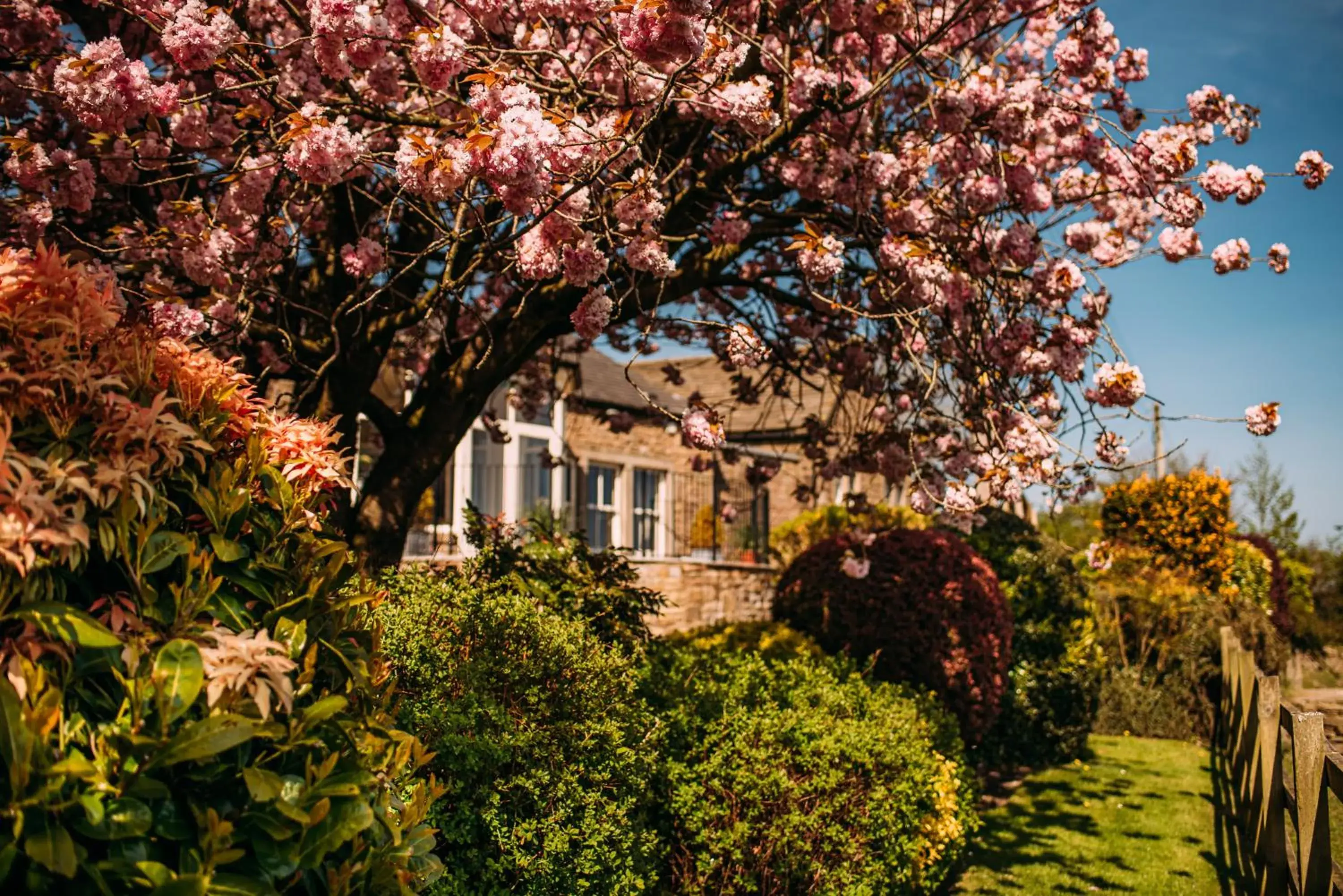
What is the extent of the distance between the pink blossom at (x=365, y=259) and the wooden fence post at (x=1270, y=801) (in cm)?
506

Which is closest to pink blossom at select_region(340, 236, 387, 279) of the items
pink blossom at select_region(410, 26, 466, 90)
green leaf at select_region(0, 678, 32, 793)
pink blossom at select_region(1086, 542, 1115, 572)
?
pink blossom at select_region(410, 26, 466, 90)

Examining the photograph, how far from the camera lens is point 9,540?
1.71 m

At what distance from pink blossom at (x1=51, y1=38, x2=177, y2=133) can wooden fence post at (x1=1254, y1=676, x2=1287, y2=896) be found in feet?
19.3

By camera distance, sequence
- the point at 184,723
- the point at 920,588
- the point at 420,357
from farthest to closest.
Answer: the point at 920,588 < the point at 420,357 < the point at 184,723

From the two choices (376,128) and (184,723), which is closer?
(184,723)

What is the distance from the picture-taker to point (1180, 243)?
5.68 meters

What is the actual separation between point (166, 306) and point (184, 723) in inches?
107

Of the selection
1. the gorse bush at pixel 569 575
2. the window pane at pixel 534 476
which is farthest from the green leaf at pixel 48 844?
the window pane at pixel 534 476

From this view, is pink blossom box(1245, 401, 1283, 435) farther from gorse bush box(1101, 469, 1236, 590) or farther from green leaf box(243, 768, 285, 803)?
gorse bush box(1101, 469, 1236, 590)

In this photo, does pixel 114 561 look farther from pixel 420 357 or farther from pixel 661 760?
pixel 420 357

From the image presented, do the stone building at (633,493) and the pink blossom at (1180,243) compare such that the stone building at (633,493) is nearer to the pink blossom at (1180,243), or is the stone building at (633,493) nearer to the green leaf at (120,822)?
the pink blossom at (1180,243)

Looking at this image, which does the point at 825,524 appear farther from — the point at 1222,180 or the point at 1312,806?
the point at 1312,806

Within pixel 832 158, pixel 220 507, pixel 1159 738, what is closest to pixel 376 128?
pixel 832 158

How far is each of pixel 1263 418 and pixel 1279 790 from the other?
192 cm
